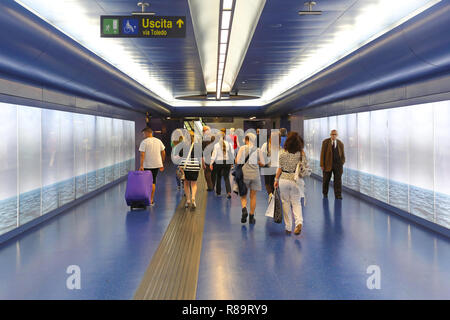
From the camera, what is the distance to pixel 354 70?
7.70 meters

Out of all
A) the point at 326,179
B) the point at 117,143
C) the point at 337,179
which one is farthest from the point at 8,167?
the point at 117,143

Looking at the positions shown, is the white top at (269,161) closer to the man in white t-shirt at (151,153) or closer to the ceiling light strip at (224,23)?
the ceiling light strip at (224,23)

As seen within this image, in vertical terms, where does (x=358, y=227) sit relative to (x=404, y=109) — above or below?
below

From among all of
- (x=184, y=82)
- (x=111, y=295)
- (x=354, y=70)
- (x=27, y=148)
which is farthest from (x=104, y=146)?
(x=111, y=295)

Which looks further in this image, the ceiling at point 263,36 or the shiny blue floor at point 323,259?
the ceiling at point 263,36

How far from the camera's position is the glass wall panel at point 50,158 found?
8.16m

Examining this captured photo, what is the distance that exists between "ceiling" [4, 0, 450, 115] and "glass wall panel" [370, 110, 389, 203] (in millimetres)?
1887

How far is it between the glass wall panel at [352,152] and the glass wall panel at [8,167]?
8663mm

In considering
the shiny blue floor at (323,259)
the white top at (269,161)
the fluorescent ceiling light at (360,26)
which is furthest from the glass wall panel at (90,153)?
the fluorescent ceiling light at (360,26)

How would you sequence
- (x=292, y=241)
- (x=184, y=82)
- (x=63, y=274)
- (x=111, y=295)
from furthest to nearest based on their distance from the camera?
(x=184, y=82), (x=292, y=241), (x=63, y=274), (x=111, y=295)

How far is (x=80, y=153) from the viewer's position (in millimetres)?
10680

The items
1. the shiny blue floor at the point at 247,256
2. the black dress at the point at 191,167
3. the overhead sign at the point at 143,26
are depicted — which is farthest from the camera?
the black dress at the point at 191,167
